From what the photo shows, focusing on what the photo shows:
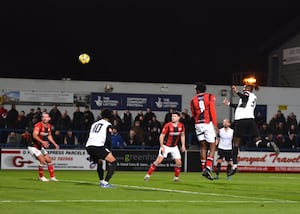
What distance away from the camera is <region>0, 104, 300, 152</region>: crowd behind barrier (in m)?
35.1

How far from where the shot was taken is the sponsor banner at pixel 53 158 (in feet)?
112

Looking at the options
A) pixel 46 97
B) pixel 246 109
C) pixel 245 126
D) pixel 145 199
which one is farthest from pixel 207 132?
pixel 46 97

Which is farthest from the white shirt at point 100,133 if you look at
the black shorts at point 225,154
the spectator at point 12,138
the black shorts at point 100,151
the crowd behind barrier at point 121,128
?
the spectator at point 12,138

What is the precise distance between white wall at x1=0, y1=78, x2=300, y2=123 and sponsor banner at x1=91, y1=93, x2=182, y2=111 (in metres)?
0.25

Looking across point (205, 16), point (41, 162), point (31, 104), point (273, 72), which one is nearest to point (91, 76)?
point (205, 16)

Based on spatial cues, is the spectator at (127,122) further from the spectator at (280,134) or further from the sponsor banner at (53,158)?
the spectator at (280,134)

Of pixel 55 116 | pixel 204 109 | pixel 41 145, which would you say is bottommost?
pixel 41 145

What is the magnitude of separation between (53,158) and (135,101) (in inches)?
258

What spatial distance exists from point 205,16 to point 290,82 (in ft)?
25.5

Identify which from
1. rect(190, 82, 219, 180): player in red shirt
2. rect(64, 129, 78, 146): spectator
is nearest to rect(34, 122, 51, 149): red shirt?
rect(190, 82, 219, 180): player in red shirt

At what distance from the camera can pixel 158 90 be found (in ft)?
133

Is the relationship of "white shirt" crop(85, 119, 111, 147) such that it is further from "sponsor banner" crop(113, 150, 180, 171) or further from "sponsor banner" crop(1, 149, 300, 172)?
"sponsor banner" crop(113, 150, 180, 171)

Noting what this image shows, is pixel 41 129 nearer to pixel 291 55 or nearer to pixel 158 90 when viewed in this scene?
pixel 158 90

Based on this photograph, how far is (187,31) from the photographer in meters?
54.9
